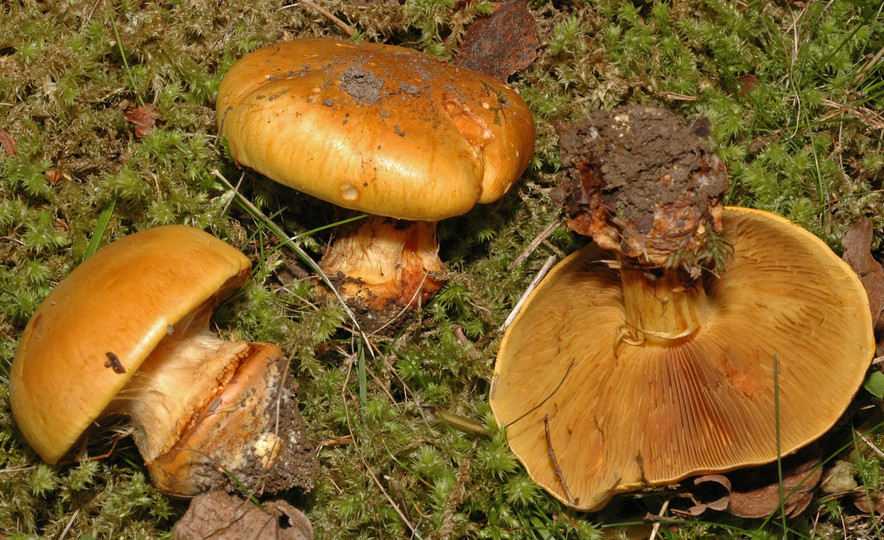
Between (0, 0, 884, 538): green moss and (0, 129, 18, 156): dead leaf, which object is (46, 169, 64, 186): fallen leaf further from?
(0, 129, 18, 156): dead leaf

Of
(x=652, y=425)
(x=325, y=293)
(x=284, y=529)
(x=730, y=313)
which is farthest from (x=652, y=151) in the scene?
(x=284, y=529)

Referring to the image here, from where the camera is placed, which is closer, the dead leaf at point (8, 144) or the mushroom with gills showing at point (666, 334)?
the mushroom with gills showing at point (666, 334)

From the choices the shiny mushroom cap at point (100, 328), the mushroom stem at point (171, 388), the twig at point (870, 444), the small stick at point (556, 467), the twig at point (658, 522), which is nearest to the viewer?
the shiny mushroom cap at point (100, 328)

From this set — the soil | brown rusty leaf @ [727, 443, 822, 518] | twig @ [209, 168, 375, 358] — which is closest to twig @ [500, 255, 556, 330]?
twig @ [209, 168, 375, 358]

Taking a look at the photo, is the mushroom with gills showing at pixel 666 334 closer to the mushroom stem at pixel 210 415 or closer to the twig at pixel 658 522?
the twig at pixel 658 522

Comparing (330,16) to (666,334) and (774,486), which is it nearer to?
(666,334)

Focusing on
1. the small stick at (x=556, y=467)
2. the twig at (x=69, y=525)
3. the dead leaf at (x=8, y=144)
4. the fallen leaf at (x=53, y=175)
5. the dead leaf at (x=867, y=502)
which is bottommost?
the twig at (x=69, y=525)

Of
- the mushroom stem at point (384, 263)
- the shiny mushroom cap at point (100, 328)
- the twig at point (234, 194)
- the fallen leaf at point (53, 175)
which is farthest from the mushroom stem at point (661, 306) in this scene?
Answer: the fallen leaf at point (53, 175)

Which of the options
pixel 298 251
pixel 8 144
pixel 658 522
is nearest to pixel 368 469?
pixel 298 251

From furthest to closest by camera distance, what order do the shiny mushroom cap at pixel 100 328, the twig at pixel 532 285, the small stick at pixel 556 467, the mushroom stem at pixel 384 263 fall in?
1. the twig at pixel 532 285
2. the mushroom stem at pixel 384 263
3. the small stick at pixel 556 467
4. the shiny mushroom cap at pixel 100 328
